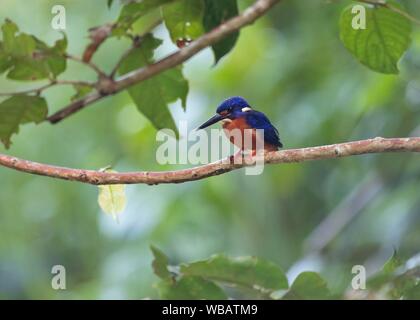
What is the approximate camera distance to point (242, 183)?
195 inches

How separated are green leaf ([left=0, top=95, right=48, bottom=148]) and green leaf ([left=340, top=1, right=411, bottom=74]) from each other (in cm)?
102

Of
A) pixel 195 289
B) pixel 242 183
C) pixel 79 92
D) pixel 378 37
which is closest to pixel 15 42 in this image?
pixel 79 92

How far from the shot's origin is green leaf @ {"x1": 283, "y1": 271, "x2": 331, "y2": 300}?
246cm

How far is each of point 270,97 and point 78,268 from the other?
2.26 meters

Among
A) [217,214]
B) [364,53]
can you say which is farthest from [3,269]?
[364,53]

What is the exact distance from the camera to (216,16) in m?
2.92

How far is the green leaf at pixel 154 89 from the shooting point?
296 centimetres

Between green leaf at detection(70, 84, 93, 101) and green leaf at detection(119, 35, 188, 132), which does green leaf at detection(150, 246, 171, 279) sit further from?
green leaf at detection(70, 84, 93, 101)

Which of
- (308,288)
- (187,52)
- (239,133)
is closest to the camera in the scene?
(308,288)

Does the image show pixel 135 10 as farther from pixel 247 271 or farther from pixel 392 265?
pixel 392 265

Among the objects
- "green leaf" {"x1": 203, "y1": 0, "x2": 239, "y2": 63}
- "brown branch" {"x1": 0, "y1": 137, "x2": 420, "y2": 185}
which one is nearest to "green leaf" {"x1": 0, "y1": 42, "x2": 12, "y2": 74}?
"brown branch" {"x1": 0, "y1": 137, "x2": 420, "y2": 185}

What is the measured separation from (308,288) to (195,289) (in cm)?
33

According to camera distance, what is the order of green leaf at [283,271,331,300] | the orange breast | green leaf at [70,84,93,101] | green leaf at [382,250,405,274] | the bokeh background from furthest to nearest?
the bokeh background
green leaf at [70,84,93,101]
the orange breast
green leaf at [283,271,331,300]
green leaf at [382,250,405,274]

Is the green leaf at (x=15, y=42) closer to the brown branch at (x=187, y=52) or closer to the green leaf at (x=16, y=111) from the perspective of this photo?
the green leaf at (x=16, y=111)
